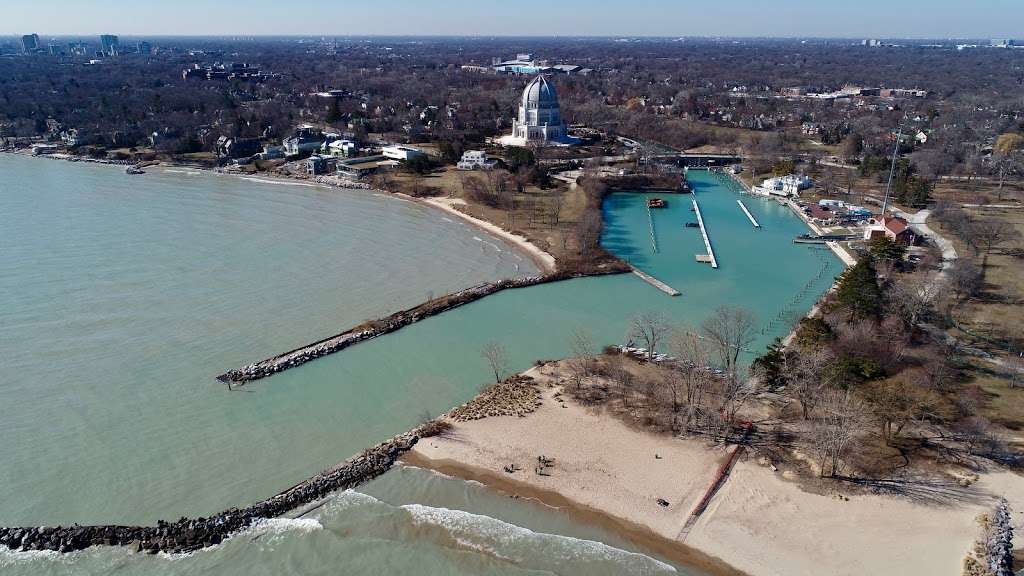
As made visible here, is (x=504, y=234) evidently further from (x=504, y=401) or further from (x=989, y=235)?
(x=989, y=235)

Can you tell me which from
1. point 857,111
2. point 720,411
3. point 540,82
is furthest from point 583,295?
point 857,111

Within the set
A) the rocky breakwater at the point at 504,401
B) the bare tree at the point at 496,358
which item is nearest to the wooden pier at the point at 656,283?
the bare tree at the point at 496,358

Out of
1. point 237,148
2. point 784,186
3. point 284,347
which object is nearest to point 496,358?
point 284,347

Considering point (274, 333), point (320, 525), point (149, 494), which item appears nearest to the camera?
point (320, 525)

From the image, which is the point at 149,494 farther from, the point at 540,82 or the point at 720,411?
the point at 540,82

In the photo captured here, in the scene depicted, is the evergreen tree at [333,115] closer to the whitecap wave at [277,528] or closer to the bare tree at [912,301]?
the bare tree at [912,301]

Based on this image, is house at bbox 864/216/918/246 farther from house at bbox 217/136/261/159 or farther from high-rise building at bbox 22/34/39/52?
high-rise building at bbox 22/34/39/52
